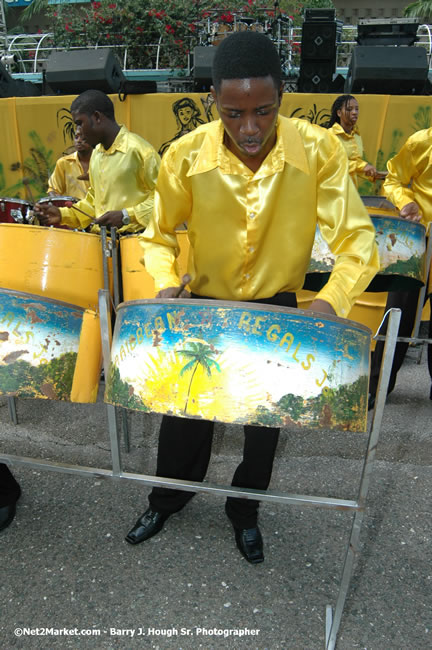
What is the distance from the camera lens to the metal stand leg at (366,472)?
100 cm

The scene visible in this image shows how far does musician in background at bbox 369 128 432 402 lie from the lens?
223cm

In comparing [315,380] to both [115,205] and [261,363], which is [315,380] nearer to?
[261,363]

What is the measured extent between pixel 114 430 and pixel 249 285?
44 cm

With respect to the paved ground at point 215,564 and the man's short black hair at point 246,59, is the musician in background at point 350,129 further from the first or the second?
the man's short black hair at point 246,59

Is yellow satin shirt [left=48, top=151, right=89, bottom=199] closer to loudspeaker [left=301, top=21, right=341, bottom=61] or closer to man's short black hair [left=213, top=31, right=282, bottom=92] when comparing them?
man's short black hair [left=213, top=31, right=282, bottom=92]

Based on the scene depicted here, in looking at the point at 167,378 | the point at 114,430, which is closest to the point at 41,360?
the point at 114,430

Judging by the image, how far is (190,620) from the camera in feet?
4.08

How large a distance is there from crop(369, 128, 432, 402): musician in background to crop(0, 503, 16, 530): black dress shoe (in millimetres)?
1463

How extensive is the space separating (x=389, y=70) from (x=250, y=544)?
5.70 meters

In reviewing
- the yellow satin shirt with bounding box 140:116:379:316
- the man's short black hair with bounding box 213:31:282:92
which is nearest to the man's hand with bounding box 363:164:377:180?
the yellow satin shirt with bounding box 140:116:379:316

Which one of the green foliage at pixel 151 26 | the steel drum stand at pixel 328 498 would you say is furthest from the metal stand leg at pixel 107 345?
the green foliage at pixel 151 26

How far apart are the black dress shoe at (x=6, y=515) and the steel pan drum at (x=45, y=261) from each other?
66 cm

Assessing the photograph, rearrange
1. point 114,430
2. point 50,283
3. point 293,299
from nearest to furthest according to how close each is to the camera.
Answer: point 114,430 → point 293,299 → point 50,283

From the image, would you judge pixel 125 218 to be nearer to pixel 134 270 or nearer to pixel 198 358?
pixel 134 270
